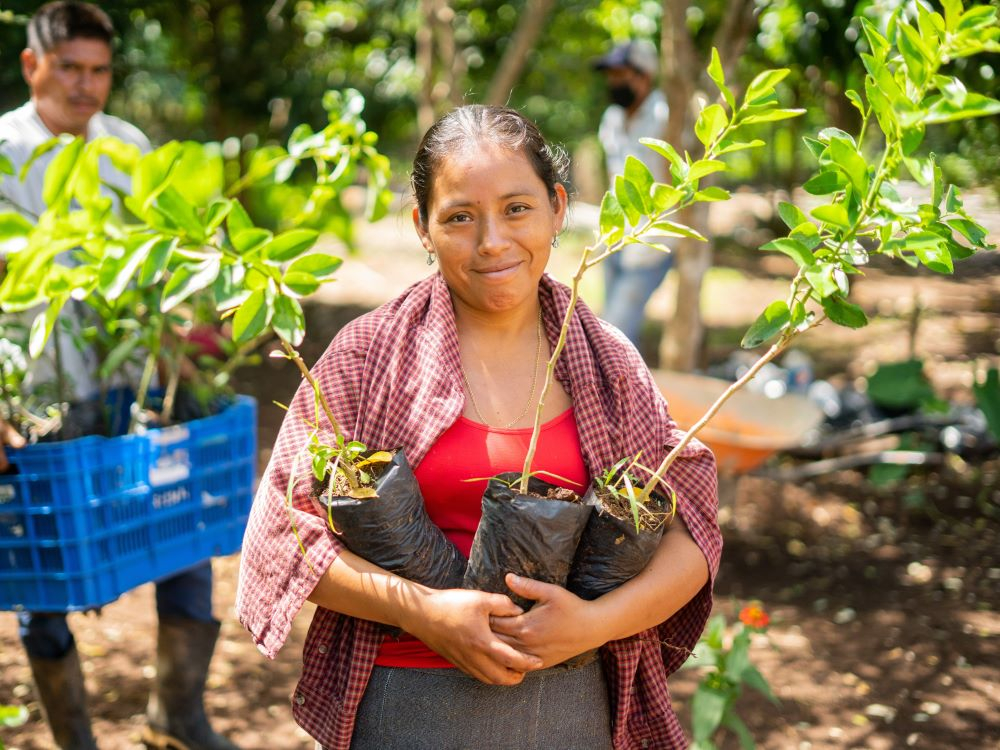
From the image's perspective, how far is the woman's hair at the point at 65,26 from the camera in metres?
3.06

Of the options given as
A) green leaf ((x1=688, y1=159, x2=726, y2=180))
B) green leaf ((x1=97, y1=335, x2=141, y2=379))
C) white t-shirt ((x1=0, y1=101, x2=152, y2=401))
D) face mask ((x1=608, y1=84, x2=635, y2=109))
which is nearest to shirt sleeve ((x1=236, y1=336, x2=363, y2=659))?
green leaf ((x1=688, y1=159, x2=726, y2=180))

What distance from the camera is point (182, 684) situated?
305 centimetres

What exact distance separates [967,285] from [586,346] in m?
10.4

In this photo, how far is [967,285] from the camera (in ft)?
36.1

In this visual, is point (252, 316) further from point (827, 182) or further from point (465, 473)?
point (827, 182)

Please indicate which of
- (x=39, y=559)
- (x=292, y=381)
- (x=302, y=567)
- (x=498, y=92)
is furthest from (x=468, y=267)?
(x=292, y=381)

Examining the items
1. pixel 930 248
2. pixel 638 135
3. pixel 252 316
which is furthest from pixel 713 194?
pixel 638 135

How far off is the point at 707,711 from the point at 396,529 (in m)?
1.40

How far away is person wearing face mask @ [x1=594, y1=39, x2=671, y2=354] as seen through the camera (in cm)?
545

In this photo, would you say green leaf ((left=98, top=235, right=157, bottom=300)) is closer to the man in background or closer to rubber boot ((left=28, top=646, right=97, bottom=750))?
the man in background

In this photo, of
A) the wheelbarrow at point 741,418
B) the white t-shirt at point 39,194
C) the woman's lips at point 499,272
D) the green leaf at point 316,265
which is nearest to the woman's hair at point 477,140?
the woman's lips at point 499,272

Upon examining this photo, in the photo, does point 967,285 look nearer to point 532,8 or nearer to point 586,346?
point 532,8

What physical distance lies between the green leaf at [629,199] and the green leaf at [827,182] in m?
0.23

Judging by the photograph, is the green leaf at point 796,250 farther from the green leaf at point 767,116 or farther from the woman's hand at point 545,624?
the woman's hand at point 545,624
